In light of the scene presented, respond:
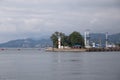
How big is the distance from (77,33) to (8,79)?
131310 millimetres

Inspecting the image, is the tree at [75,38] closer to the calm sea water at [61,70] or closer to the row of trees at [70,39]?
the row of trees at [70,39]

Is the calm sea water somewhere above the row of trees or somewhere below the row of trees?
below

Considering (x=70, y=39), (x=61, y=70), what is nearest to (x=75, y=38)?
(x=70, y=39)

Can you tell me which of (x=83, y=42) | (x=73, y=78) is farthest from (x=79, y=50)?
(x=73, y=78)

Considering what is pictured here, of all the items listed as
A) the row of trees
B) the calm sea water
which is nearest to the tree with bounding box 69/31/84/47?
the row of trees

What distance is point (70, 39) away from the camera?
177 metres

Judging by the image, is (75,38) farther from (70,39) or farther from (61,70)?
(61,70)

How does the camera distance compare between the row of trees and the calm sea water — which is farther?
the row of trees

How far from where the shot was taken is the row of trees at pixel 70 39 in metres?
172

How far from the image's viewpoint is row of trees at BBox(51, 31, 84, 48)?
172000 millimetres

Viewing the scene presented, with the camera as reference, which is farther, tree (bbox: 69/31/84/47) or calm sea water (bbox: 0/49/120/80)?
tree (bbox: 69/31/84/47)

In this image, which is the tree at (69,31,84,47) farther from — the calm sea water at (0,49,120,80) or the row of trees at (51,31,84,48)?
the calm sea water at (0,49,120,80)

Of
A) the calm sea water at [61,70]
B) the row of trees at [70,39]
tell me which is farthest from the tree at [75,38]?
the calm sea water at [61,70]

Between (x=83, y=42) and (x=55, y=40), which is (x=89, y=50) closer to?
(x=83, y=42)
